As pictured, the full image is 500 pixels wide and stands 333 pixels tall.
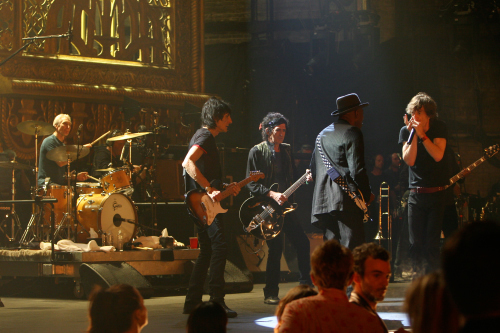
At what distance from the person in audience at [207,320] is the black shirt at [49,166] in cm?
722

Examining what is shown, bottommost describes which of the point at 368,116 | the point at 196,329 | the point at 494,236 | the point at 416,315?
the point at 196,329

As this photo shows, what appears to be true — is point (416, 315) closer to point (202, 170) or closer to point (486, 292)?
point (486, 292)

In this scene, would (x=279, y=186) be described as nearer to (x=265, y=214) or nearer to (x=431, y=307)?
(x=265, y=214)

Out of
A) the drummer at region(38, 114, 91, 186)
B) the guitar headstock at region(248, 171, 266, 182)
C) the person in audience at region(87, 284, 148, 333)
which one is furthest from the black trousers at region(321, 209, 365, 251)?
the drummer at region(38, 114, 91, 186)

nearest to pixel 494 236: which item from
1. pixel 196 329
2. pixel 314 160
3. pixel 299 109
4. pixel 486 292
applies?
pixel 486 292

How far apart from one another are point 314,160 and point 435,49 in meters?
8.54

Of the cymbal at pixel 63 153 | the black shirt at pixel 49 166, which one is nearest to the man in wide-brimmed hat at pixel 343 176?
the cymbal at pixel 63 153

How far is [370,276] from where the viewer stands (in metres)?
3.05

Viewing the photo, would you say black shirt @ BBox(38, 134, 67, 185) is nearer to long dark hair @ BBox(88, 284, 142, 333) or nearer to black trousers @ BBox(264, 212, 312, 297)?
black trousers @ BBox(264, 212, 312, 297)

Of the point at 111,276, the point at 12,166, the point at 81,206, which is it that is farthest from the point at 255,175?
the point at 12,166

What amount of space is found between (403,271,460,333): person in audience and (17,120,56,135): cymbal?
27.1 ft

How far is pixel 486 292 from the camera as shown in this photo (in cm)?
113

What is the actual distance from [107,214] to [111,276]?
1.35 meters

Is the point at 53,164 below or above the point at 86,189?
above
